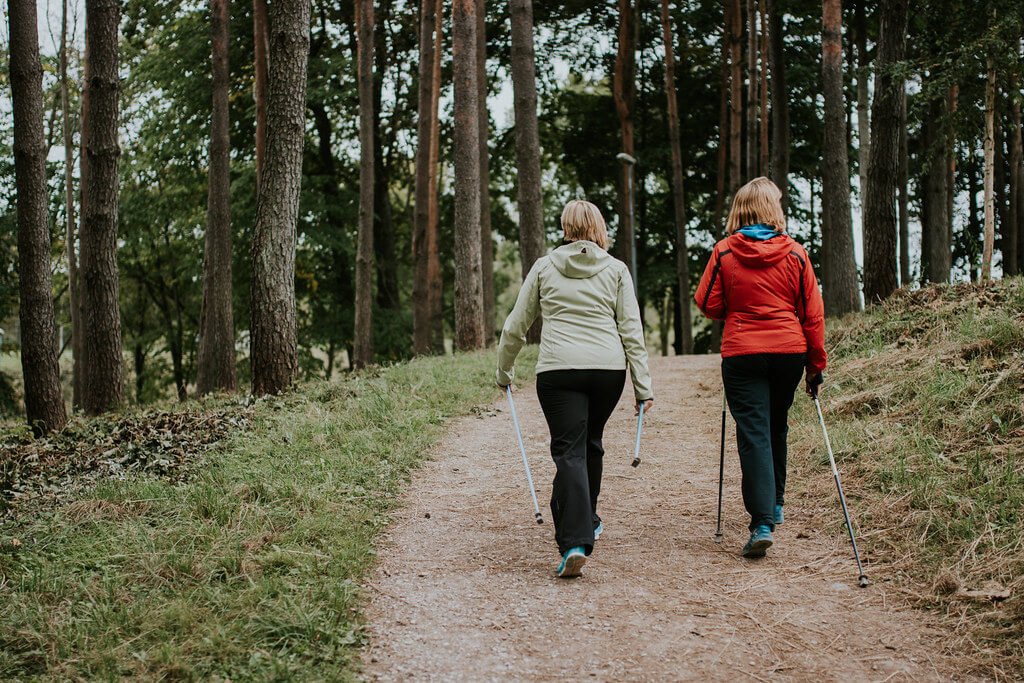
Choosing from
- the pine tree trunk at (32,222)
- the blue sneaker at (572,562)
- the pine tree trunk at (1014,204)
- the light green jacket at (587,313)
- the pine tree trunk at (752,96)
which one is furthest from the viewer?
the pine tree trunk at (1014,204)

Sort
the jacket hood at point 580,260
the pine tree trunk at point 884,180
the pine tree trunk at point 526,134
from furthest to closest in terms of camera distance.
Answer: the pine tree trunk at point 526,134, the pine tree trunk at point 884,180, the jacket hood at point 580,260

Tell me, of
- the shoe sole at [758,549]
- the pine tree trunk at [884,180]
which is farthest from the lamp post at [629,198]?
the shoe sole at [758,549]

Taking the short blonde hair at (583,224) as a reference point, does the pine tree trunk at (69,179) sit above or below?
above

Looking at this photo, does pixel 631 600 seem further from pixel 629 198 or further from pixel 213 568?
pixel 629 198

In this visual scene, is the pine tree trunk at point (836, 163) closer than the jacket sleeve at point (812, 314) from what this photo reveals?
No

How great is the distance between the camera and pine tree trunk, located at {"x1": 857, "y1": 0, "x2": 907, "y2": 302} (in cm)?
1130

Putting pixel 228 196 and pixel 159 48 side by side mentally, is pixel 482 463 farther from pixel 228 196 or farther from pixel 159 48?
pixel 159 48

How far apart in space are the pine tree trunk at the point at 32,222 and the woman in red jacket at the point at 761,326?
27.7 feet

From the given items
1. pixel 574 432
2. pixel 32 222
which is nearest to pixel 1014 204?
pixel 574 432

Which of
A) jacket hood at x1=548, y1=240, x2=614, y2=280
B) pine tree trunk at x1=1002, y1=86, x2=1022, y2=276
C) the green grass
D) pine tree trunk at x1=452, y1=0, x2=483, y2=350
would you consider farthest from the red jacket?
pine tree trunk at x1=1002, y1=86, x2=1022, y2=276

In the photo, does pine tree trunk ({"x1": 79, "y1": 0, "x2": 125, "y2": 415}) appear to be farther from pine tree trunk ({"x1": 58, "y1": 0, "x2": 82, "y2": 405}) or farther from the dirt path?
pine tree trunk ({"x1": 58, "y1": 0, "x2": 82, "y2": 405})

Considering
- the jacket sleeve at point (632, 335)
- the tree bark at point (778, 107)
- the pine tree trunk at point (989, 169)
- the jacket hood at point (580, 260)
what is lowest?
the jacket sleeve at point (632, 335)

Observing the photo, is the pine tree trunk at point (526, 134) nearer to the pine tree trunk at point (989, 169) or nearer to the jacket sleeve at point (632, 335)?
the pine tree trunk at point (989, 169)

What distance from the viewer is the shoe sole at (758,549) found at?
4.59 metres
